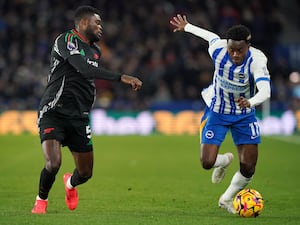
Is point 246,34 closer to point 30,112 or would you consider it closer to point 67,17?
point 30,112

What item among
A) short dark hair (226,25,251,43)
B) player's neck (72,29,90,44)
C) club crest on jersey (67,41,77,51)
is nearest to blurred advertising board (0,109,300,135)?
player's neck (72,29,90,44)

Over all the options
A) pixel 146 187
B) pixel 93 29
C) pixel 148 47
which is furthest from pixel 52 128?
pixel 148 47

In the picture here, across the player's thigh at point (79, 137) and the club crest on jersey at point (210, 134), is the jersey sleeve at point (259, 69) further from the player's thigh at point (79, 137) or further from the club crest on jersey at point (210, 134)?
Result: the player's thigh at point (79, 137)

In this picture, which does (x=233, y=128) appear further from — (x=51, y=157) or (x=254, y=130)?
(x=51, y=157)

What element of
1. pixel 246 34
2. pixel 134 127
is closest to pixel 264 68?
pixel 246 34

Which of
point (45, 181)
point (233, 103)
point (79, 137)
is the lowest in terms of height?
point (45, 181)

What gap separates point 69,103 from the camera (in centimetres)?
916

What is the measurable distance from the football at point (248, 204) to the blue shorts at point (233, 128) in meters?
0.76

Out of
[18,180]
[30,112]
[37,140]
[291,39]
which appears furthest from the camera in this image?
[291,39]

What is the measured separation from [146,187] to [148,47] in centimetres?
1617

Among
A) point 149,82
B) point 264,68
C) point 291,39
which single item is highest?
point 291,39

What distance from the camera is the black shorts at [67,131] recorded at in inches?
355

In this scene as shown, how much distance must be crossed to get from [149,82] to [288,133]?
204 inches

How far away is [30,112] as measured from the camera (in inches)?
1032
